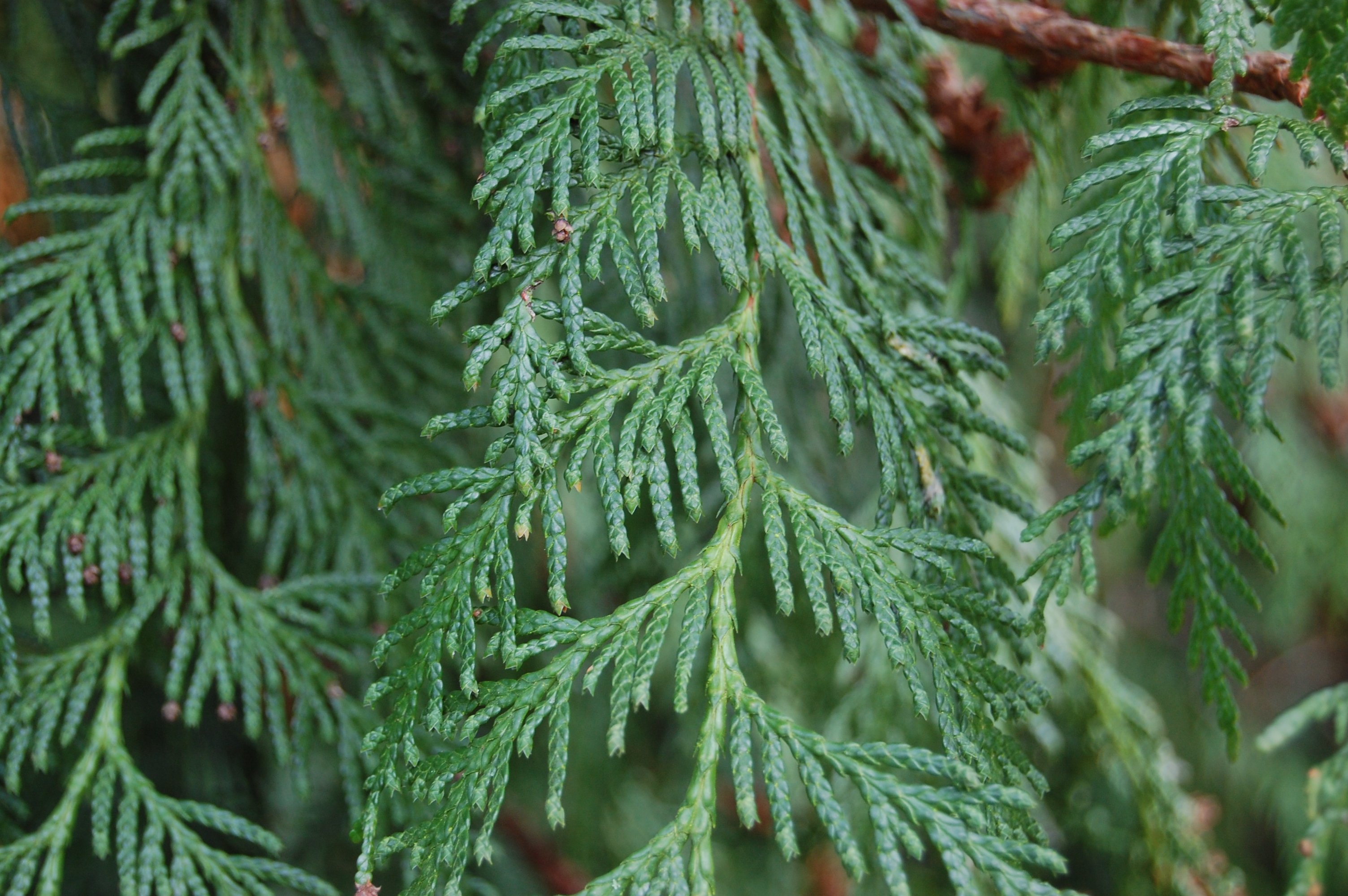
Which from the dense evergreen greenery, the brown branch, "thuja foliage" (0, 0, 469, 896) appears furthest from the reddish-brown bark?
"thuja foliage" (0, 0, 469, 896)

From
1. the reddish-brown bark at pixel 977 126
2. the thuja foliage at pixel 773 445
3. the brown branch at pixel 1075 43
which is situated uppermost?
the reddish-brown bark at pixel 977 126

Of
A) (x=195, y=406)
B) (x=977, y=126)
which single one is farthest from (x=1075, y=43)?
(x=195, y=406)

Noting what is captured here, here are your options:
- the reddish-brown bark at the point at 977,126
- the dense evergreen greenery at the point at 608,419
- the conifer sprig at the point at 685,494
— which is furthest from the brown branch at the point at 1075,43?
the reddish-brown bark at the point at 977,126

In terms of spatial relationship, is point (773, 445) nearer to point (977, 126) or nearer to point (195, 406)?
point (195, 406)

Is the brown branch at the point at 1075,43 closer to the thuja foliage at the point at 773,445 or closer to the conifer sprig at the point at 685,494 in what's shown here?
the thuja foliage at the point at 773,445

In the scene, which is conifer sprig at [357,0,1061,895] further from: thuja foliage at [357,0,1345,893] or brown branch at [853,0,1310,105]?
brown branch at [853,0,1310,105]

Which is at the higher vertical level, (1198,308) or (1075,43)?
(1075,43)

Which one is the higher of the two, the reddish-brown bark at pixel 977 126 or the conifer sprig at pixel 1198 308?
the reddish-brown bark at pixel 977 126
